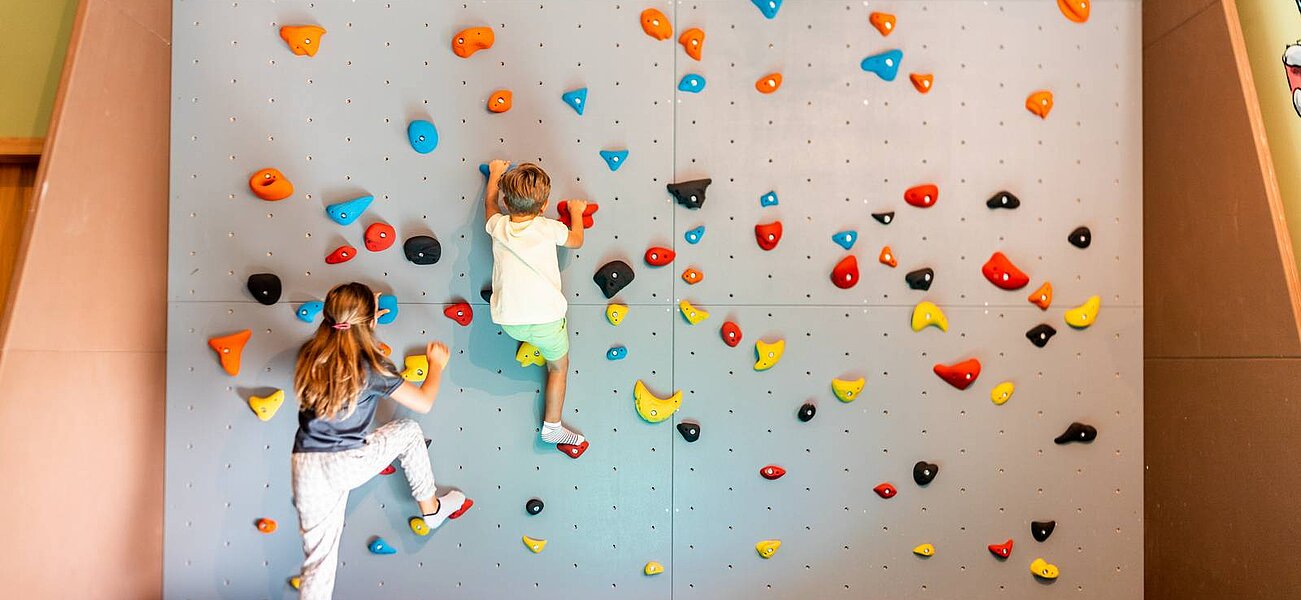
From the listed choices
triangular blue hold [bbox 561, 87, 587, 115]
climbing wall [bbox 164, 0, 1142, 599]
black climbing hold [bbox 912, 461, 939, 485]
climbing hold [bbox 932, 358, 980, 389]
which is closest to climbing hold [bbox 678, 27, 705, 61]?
climbing wall [bbox 164, 0, 1142, 599]

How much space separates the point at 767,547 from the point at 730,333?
2.60ft


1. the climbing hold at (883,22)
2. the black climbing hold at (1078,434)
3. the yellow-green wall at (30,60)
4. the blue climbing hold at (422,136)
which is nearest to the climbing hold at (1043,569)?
the black climbing hold at (1078,434)

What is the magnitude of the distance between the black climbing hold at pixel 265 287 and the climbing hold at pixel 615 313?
117 cm

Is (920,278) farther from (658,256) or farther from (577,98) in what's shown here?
(577,98)

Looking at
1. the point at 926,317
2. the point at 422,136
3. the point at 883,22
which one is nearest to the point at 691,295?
the point at 926,317

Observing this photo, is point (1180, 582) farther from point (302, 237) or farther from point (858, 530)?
point (302, 237)

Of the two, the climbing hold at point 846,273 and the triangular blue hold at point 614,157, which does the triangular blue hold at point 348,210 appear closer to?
the triangular blue hold at point 614,157

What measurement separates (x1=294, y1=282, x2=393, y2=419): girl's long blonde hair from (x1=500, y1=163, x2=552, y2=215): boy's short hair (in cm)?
55

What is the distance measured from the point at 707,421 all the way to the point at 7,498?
2137mm

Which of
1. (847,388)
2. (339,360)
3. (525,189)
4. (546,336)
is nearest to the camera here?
(339,360)

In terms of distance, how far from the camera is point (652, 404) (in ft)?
9.46

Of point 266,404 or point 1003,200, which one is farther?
point 1003,200

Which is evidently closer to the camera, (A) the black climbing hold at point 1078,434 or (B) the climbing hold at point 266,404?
(B) the climbing hold at point 266,404

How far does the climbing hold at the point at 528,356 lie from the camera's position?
285 cm
